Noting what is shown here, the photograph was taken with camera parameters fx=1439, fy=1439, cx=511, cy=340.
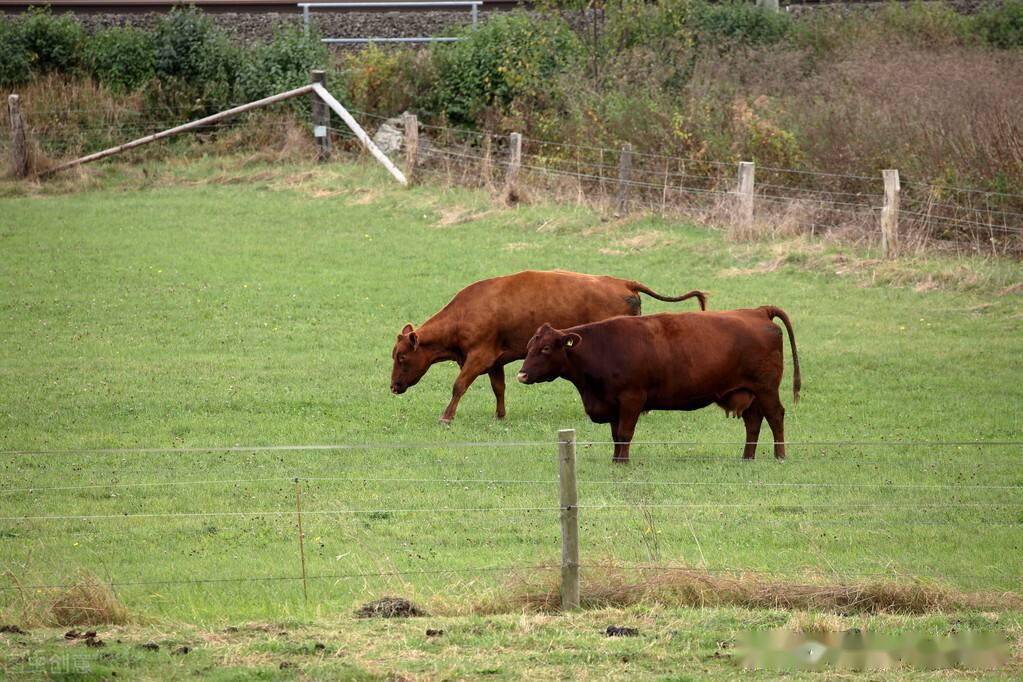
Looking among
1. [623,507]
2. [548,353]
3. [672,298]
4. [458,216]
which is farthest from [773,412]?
[458,216]

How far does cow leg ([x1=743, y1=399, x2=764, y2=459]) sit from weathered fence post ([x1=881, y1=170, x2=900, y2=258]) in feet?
30.3

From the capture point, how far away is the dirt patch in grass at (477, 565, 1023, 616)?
29.9 ft

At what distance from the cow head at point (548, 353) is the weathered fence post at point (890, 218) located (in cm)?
1008

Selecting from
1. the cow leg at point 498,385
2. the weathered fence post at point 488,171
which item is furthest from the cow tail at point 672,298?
the weathered fence post at point 488,171

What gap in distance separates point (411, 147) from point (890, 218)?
36.3 feet

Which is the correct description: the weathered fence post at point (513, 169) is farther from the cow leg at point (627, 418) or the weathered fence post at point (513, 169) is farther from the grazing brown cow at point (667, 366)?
the cow leg at point (627, 418)

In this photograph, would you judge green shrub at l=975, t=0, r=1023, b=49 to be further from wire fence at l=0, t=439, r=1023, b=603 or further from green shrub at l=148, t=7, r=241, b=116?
wire fence at l=0, t=439, r=1023, b=603

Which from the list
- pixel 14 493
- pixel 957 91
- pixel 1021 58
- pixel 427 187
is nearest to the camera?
pixel 14 493

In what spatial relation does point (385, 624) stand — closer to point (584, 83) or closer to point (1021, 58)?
point (584, 83)

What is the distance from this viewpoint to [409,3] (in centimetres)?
3969

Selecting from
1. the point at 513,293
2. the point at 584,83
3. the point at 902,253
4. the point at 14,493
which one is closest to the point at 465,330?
the point at 513,293

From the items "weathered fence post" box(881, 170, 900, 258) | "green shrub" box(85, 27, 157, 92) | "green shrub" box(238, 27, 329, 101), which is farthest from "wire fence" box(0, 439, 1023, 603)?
"green shrub" box(85, 27, 157, 92)

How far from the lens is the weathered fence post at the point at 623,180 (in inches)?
1035

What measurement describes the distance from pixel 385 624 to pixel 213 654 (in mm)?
1087
